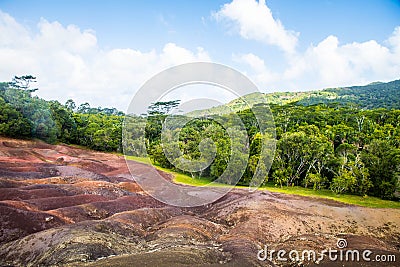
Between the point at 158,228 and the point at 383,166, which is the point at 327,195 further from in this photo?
the point at 158,228

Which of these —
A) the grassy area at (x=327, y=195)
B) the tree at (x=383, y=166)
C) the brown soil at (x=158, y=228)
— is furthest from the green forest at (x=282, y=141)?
the brown soil at (x=158, y=228)

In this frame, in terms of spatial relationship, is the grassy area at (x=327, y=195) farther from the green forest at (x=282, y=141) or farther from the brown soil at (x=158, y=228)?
the brown soil at (x=158, y=228)

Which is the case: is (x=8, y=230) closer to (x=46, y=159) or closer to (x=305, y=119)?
(x=46, y=159)

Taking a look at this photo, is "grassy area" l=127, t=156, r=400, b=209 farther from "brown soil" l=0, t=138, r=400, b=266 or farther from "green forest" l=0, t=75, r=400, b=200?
"brown soil" l=0, t=138, r=400, b=266

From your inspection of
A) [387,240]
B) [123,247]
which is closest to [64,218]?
[123,247]

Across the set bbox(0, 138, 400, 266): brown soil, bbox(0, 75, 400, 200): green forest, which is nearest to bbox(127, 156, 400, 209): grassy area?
bbox(0, 75, 400, 200): green forest
